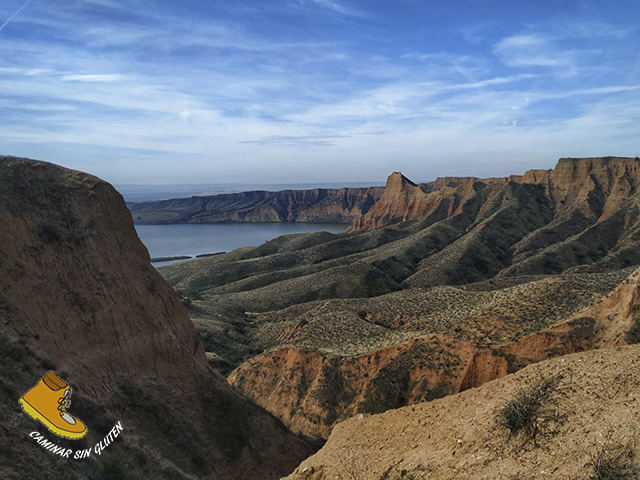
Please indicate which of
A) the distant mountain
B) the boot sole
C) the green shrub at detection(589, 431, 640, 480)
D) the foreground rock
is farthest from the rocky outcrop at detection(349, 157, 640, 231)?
the boot sole

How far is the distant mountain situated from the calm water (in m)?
41.1

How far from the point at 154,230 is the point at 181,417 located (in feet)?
633

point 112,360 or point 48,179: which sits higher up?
point 48,179

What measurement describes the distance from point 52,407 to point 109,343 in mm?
6252

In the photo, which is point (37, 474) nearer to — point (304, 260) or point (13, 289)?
point (13, 289)

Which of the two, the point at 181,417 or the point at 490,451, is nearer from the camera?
the point at 490,451

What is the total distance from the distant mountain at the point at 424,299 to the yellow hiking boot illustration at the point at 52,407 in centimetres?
1600

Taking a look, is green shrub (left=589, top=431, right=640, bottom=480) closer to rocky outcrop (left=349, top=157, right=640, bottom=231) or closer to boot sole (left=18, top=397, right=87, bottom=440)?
boot sole (left=18, top=397, right=87, bottom=440)

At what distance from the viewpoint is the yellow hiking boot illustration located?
9359 mm

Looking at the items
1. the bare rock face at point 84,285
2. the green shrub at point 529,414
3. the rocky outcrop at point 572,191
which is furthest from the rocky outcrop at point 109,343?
the rocky outcrop at point 572,191

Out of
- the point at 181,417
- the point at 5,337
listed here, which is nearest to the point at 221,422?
the point at 181,417

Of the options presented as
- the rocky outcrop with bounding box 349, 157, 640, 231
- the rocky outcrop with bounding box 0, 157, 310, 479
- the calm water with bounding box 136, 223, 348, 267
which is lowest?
the calm water with bounding box 136, 223, 348, 267

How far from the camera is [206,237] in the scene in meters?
165

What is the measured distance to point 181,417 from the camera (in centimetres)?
1600
